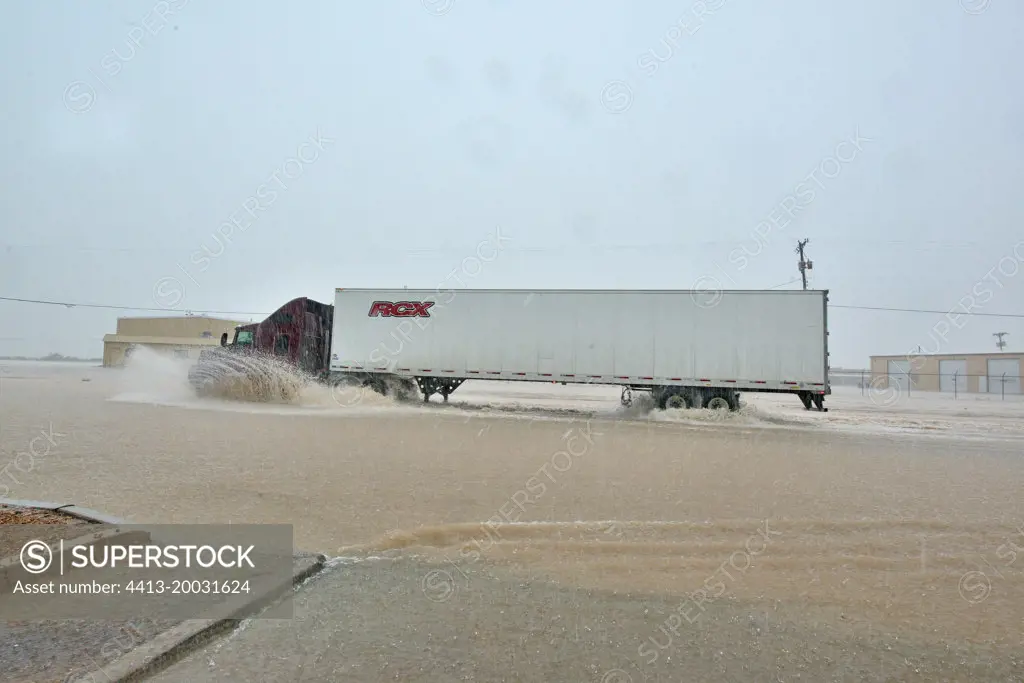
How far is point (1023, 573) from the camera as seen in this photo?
458 centimetres

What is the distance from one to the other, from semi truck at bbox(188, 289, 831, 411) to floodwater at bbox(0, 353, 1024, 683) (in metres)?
5.25

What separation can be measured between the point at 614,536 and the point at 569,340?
43.9ft

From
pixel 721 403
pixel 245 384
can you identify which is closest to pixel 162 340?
pixel 245 384

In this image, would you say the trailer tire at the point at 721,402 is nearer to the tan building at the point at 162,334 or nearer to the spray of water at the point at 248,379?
the spray of water at the point at 248,379

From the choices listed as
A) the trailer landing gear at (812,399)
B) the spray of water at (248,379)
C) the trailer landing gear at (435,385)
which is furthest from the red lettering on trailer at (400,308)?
the trailer landing gear at (812,399)

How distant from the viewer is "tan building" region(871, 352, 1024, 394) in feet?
134

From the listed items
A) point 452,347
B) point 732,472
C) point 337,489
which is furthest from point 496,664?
point 452,347

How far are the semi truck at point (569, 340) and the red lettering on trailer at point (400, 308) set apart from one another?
0.03 metres

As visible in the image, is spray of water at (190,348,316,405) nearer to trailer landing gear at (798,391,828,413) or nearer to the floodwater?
the floodwater

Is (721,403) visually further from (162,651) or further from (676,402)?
(162,651)

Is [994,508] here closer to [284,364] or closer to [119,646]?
[119,646]

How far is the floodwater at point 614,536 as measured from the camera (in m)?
3.22

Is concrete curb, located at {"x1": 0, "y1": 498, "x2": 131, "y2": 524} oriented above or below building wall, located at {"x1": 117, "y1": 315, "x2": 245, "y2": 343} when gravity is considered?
below

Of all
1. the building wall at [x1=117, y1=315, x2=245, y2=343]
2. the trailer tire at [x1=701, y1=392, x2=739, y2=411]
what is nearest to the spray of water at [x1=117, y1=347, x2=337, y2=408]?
the trailer tire at [x1=701, y1=392, x2=739, y2=411]
